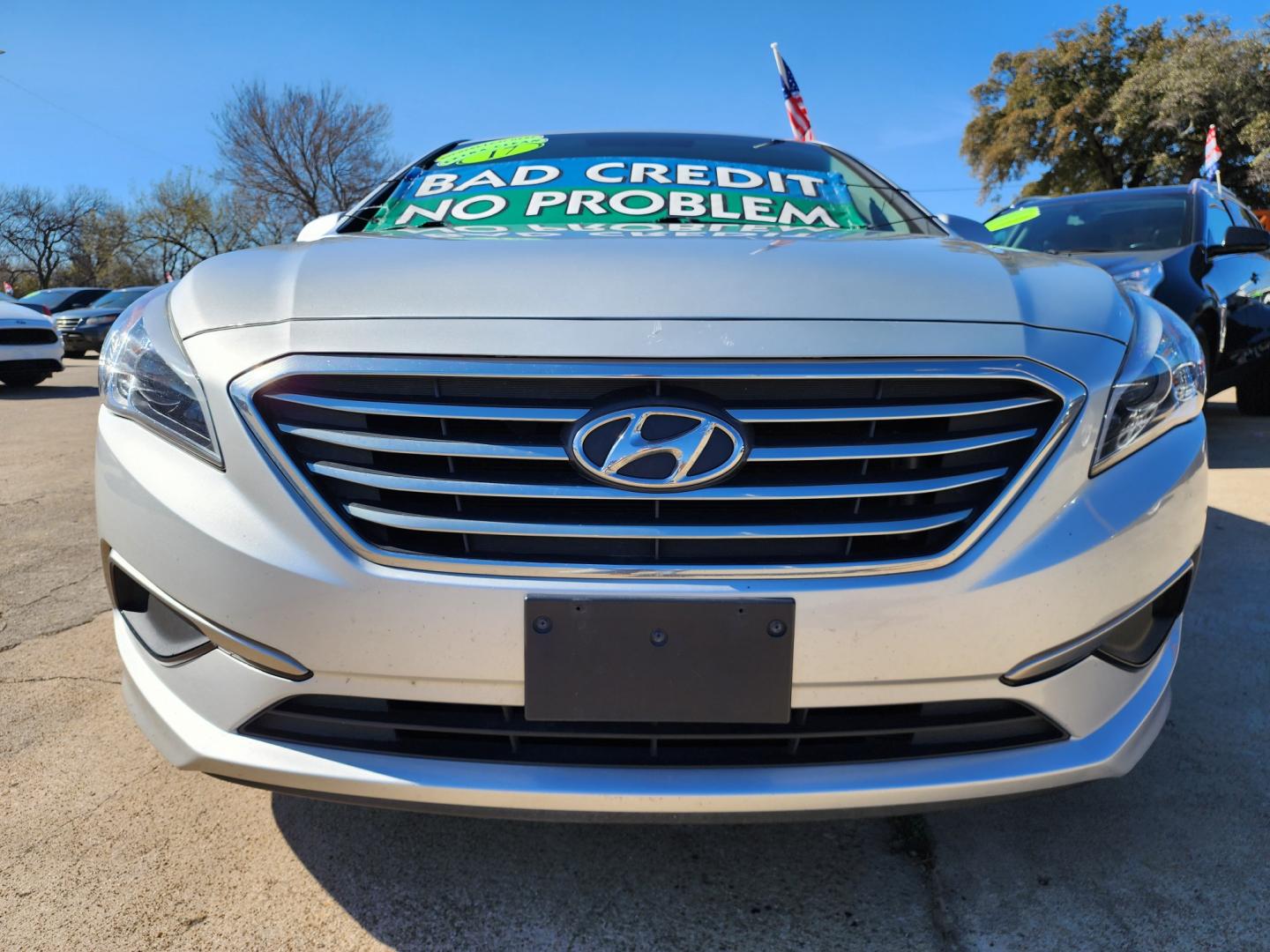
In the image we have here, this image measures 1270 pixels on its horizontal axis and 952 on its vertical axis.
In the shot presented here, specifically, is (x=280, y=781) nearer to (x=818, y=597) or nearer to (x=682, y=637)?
(x=682, y=637)

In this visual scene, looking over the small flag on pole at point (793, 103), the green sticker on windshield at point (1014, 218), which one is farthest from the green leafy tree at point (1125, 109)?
the green sticker on windshield at point (1014, 218)

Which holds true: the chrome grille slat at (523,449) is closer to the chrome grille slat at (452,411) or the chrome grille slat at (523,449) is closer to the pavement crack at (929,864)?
the chrome grille slat at (452,411)

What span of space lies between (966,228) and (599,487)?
1.56 m

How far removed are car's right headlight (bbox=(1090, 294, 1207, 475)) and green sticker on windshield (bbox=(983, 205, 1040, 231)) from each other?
14.2 ft

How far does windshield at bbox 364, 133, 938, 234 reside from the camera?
86.4 inches

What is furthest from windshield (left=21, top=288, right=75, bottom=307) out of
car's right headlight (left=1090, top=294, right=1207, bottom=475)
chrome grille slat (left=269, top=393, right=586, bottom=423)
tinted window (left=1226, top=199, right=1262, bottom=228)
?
car's right headlight (left=1090, top=294, right=1207, bottom=475)

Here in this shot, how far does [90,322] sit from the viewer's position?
1617 cm

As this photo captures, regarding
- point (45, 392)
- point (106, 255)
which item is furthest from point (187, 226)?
point (45, 392)

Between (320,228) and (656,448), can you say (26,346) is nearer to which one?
(320,228)

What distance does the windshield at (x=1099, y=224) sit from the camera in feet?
17.1

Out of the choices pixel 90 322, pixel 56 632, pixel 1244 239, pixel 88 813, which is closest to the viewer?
pixel 88 813

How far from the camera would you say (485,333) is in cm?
129

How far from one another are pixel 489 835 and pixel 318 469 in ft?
2.62

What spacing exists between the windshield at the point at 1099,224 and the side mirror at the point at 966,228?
2.96m
